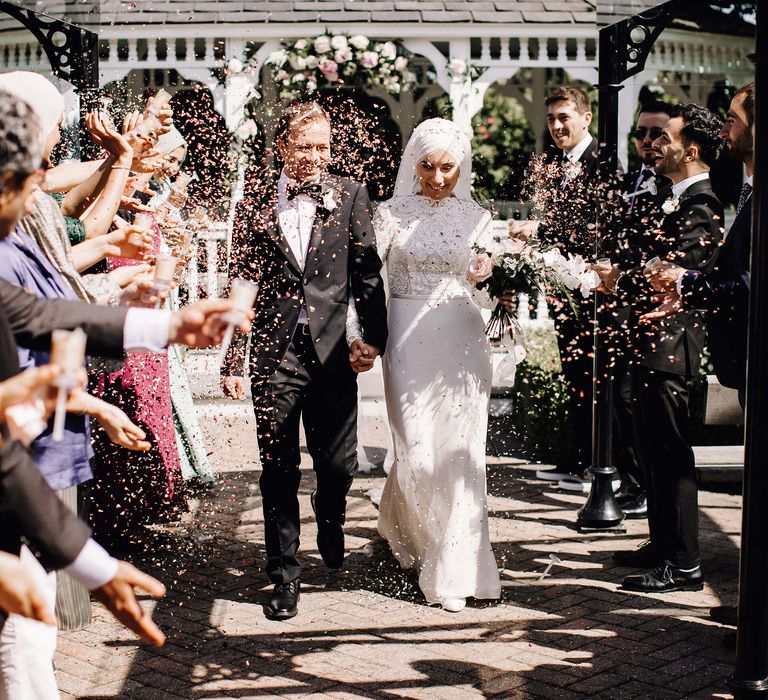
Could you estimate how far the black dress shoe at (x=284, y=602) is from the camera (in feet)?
16.2

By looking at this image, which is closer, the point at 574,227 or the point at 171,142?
the point at 574,227

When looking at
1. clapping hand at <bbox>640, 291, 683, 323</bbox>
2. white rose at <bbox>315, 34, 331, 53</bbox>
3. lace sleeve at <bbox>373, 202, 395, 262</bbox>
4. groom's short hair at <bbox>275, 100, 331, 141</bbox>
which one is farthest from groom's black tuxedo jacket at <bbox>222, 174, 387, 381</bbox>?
white rose at <bbox>315, 34, 331, 53</bbox>

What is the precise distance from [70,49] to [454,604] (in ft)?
12.6

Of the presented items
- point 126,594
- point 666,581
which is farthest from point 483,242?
point 126,594

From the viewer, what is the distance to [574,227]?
6352mm

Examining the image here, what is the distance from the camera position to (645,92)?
17609mm

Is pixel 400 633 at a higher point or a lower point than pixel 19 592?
lower

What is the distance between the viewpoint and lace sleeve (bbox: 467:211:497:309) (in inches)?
209

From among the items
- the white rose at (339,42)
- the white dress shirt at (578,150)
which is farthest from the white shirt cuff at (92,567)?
the white rose at (339,42)

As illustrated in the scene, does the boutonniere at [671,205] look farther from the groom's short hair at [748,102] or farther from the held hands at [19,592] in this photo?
the held hands at [19,592]

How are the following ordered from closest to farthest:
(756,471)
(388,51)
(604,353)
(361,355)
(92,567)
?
(92,567)
(756,471)
(361,355)
(604,353)
(388,51)

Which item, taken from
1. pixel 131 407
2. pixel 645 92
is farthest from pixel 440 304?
pixel 645 92

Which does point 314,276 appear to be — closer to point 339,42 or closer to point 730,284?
point 730,284

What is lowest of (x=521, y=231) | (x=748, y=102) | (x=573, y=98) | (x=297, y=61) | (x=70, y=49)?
(x=521, y=231)
